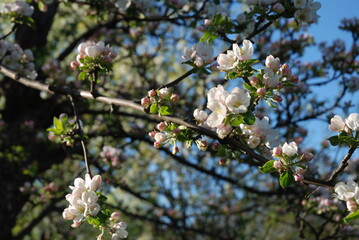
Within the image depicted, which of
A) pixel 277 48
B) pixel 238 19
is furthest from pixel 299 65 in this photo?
pixel 238 19

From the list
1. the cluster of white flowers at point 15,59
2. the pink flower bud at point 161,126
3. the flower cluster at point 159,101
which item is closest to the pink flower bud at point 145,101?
the flower cluster at point 159,101

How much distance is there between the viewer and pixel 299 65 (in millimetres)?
4555

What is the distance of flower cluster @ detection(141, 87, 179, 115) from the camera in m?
1.93

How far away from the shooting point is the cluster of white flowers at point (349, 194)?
166cm

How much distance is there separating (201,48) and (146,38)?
4174 mm

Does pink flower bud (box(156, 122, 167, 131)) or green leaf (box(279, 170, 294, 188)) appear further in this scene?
pink flower bud (box(156, 122, 167, 131))

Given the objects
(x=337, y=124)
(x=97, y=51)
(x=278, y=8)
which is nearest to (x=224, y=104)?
(x=337, y=124)

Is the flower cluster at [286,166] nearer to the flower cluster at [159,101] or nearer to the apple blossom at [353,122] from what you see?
the apple blossom at [353,122]

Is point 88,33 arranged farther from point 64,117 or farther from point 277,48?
point 64,117

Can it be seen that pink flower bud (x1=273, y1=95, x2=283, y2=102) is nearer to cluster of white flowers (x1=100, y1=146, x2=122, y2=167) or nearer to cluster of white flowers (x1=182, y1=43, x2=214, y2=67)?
cluster of white flowers (x1=182, y1=43, x2=214, y2=67)

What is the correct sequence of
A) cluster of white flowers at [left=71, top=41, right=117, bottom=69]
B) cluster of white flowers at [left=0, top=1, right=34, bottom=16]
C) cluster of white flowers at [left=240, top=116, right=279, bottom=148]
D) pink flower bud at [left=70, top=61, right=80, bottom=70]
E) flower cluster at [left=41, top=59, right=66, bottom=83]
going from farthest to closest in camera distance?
flower cluster at [left=41, top=59, right=66, bottom=83] < cluster of white flowers at [left=0, top=1, right=34, bottom=16] < pink flower bud at [left=70, top=61, right=80, bottom=70] < cluster of white flowers at [left=71, top=41, right=117, bottom=69] < cluster of white flowers at [left=240, top=116, right=279, bottom=148]

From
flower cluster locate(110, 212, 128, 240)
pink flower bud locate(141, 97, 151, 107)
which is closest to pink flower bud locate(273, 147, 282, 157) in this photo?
pink flower bud locate(141, 97, 151, 107)

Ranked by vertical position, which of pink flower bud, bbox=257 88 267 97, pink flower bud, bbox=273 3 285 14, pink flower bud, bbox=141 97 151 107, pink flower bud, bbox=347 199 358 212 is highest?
pink flower bud, bbox=273 3 285 14

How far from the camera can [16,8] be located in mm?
3266
